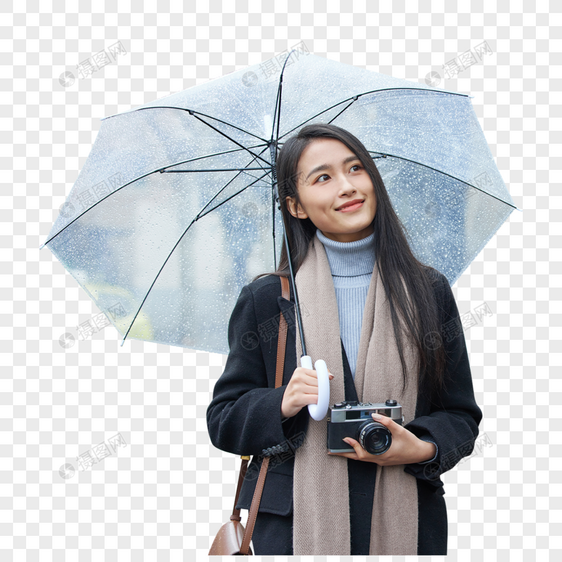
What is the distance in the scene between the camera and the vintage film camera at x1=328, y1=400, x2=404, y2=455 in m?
2.24

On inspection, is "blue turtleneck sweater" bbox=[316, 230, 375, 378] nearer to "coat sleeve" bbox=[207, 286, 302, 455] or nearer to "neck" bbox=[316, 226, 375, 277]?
"neck" bbox=[316, 226, 375, 277]

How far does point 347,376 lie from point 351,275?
52 centimetres

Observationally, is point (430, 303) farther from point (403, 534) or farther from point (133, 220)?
point (133, 220)

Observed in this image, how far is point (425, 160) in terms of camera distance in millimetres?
2936

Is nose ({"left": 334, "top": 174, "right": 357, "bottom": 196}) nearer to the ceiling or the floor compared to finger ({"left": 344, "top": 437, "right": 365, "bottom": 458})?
nearer to the ceiling

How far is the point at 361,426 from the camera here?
89.7 inches

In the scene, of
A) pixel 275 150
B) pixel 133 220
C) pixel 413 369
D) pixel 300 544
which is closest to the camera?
pixel 300 544

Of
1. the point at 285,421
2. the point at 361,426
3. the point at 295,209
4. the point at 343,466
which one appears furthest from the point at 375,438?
the point at 295,209

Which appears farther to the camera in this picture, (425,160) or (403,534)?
(425,160)

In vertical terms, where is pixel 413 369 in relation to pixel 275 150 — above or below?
below

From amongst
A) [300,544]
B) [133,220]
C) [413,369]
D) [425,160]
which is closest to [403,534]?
[300,544]

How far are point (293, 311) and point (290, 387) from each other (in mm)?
Answer: 428

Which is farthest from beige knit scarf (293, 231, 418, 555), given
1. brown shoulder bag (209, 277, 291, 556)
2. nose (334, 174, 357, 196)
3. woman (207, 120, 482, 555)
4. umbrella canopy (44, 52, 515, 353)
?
nose (334, 174, 357, 196)

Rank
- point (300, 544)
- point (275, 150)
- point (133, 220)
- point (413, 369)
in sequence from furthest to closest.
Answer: point (133, 220)
point (275, 150)
point (413, 369)
point (300, 544)
